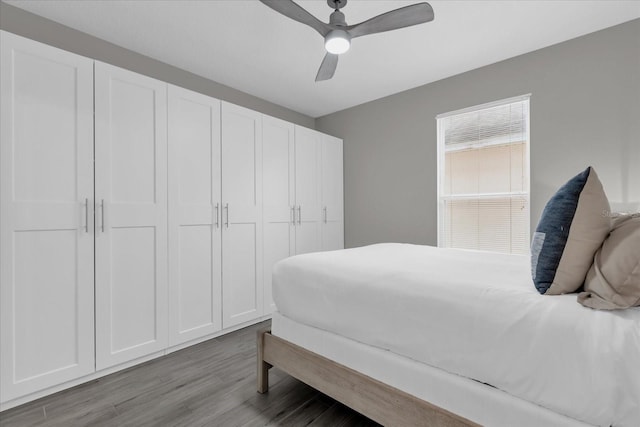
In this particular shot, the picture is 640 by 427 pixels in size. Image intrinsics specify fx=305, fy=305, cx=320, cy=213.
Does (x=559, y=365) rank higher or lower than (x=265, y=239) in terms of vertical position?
lower

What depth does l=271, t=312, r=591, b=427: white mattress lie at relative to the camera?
3.40ft

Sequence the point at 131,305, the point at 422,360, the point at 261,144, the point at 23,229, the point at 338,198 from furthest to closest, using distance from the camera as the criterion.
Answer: the point at 338,198 → the point at 261,144 → the point at 131,305 → the point at 23,229 → the point at 422,360

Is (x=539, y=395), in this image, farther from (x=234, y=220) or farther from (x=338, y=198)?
(x=338, y=198)

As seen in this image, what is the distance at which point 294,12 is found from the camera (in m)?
1.79

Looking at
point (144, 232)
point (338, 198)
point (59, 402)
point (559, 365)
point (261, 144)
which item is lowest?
point (59, 402)

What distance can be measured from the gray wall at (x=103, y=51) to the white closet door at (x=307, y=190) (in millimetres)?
799

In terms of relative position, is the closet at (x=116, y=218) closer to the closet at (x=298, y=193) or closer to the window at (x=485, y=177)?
the closet at (x=298, y=193)

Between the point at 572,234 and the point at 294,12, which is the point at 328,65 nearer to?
the point at 294,12

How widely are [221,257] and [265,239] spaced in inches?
21.9

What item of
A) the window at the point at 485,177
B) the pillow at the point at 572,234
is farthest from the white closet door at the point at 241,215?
the pillow at the point at 572,234

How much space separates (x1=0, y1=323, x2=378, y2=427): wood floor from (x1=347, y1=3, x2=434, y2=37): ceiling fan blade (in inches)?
91.4

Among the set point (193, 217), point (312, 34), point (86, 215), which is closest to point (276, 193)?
point (193, 217)

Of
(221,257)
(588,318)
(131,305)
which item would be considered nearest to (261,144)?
(221,257)

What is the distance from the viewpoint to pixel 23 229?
1.86 meters
